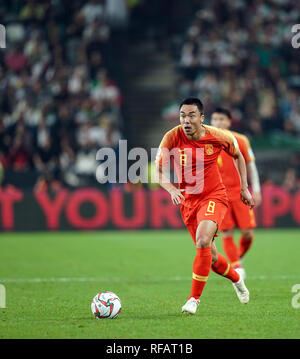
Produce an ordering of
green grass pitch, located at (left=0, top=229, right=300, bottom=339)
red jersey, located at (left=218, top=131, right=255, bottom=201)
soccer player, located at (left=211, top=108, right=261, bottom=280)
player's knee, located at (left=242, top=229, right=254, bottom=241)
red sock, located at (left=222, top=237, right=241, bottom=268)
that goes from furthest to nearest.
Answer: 1. player's knee, located at (left=242, top=229, right=254, bottom=241)
2. red sock, located at (left=222, top=237, right=241, bottom=268)
3. red jersey, located at (left=218, top=131, right=255, bottom=201)
4. soccer player, located at (left=211, top=108, right=261, bottom=280)
5. green grass pitch, located at (left=0, top=229, right=300, bottom=339)

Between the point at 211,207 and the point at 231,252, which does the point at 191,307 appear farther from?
the point at 231,252

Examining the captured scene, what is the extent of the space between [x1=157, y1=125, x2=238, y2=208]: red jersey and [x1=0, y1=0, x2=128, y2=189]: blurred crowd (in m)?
11.2

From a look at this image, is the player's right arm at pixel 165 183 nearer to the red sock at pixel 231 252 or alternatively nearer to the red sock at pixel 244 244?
the red sock at pixel 231 252

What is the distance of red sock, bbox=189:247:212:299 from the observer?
304 inches

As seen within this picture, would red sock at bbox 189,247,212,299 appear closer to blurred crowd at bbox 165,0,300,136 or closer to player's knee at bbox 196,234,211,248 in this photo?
player's knee at bbox 196,234,211,248

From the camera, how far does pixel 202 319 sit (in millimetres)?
7312

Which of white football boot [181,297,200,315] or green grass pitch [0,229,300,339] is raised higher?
white football boot [181,297,200,315]

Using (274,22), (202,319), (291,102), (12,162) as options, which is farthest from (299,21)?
(202,319)

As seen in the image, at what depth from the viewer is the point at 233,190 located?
35.1 ft

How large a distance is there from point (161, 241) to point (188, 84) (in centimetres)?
746

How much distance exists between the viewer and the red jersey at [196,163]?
26.5 ft

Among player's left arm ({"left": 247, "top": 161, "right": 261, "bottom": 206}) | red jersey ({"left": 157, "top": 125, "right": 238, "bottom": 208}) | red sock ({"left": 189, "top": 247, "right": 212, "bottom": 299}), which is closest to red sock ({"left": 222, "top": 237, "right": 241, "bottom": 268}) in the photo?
player's left arm ({"left": 247, "top": 161, "right": 261, "bottom": 206})
